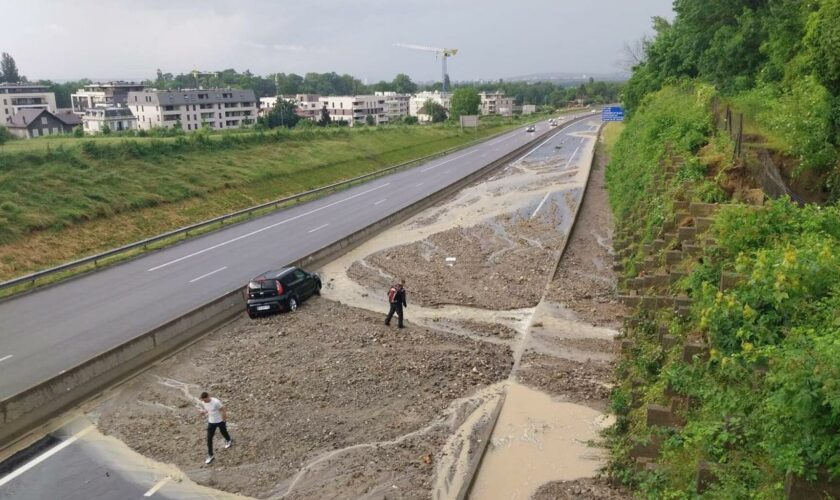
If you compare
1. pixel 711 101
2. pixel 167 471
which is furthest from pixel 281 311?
pixel 711 101

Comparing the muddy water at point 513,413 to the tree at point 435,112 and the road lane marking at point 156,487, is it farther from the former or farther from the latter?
the tree at point 435,112

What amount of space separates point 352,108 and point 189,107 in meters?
57.2

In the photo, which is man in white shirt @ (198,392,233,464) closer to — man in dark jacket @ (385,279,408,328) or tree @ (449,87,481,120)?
man in dark jacket @ (385,279,408,328)

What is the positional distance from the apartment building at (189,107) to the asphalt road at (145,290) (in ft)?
304

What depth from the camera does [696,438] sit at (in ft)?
28.2

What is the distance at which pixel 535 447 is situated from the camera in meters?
12.9

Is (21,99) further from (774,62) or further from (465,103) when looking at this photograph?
(774,62)

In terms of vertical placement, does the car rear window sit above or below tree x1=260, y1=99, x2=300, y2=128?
below

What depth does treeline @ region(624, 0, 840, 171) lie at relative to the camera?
672 inches

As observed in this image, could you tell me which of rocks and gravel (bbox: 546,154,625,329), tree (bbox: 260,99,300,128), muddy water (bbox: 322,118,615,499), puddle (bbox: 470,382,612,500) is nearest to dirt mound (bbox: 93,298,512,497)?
muddy water (bbox: 322,118,615,499)

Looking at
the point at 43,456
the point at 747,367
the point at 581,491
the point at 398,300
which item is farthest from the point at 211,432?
the point at 747,367

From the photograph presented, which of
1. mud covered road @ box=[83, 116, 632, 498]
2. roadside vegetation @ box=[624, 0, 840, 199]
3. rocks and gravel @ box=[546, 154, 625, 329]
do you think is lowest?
mud covered road @ box=[83, 116, 632, 498]

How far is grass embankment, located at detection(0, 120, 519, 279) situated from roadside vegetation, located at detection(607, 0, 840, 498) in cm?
2902

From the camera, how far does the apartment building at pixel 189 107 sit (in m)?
128
